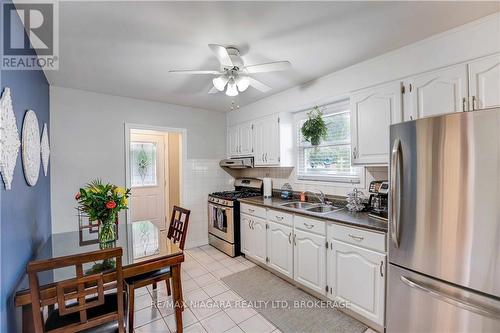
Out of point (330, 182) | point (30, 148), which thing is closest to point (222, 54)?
point (30, 148)

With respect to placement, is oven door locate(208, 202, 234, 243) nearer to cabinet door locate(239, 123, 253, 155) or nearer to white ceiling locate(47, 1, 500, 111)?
cabinet door locate(239, 123, 253, 155)

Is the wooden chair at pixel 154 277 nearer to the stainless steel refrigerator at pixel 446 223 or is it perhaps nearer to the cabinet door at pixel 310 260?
the cabinet door at pixel 310 260

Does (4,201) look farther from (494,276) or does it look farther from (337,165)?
(337,165)

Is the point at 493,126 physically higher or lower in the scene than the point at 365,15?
lower

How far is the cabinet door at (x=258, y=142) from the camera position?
351 centimetres

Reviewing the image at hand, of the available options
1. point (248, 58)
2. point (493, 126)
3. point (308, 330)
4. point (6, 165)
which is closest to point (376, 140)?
point (493, 126)

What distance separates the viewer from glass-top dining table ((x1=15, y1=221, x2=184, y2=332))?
4.27ft

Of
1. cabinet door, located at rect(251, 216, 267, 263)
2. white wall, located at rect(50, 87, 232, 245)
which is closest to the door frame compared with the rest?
white wall, located at rect(50, 87, 232, 245)

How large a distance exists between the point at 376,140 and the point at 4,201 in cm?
270

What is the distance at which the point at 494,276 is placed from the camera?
117 cm

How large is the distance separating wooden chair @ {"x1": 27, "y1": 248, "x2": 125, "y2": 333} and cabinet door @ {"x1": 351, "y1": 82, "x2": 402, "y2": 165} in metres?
2.19

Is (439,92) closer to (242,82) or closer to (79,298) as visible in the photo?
(242,82)

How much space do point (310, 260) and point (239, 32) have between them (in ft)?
7.29

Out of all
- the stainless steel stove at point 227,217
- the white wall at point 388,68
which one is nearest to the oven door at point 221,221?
the stainless steel stove at point 227,217
